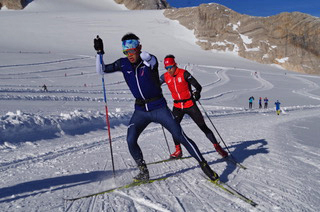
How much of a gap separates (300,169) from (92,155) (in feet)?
13.9

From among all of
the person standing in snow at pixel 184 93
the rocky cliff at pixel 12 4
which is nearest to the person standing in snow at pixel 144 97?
the person standing in snow at pixel 184 93

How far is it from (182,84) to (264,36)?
8681cm

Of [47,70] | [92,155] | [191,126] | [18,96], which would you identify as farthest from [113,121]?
[47,70]

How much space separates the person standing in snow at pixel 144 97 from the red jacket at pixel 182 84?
56.1 inches

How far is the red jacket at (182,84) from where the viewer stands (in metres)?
5.56

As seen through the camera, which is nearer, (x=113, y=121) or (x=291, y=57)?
(x=113, y=121)

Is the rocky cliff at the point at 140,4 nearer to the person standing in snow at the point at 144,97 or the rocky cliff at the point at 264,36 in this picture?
the rocky cliff at the point at 264,36

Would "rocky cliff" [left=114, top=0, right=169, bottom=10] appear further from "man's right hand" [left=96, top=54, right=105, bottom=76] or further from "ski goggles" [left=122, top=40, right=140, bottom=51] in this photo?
"ski goggles" [left=122, top=40, right=140, bottom=51]

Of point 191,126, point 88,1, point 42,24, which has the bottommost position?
point 191,126

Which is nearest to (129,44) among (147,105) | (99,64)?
(99,64)

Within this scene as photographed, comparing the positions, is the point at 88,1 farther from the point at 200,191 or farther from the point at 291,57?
the point at 200,191

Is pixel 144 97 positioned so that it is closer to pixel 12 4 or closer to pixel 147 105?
pixel 147 105

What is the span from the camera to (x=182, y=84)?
5645 millimetres

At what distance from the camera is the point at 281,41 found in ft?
267
